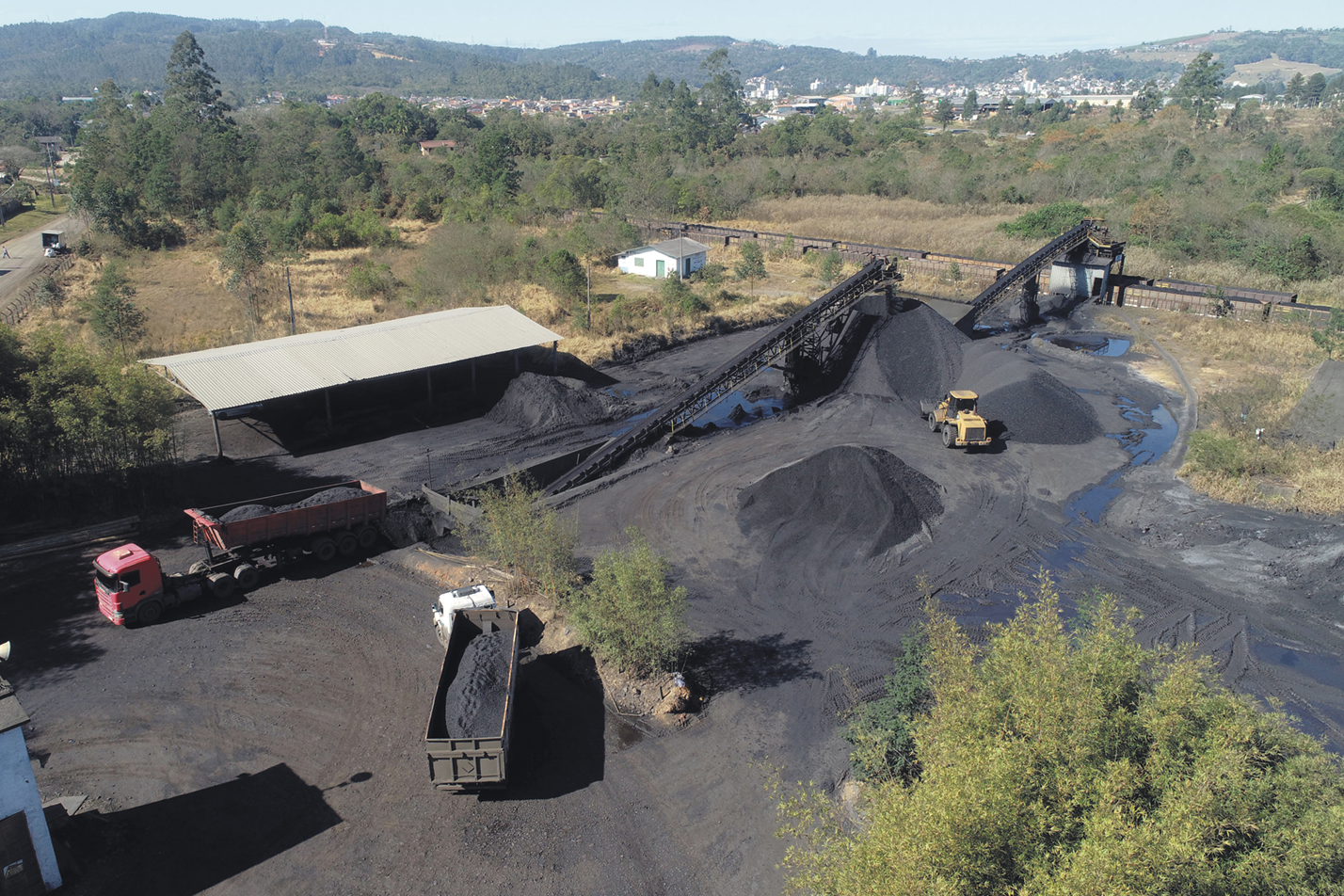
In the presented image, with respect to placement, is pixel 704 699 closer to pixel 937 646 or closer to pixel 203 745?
pixel 937 646

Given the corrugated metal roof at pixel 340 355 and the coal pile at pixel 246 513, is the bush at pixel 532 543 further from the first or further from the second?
the corrugated metal roof at pixel 340 355

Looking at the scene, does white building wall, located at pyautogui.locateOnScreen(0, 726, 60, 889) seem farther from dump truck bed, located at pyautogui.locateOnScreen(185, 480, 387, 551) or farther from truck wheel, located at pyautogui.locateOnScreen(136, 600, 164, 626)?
dump truck bed, located at pyautogui.locateOnScreen(185, 480, 387, 551)

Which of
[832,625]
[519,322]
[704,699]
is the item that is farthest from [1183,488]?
[519,322]

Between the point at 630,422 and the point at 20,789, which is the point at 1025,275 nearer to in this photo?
the point at 630,422

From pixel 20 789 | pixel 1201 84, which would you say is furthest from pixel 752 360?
pixel 1201 84

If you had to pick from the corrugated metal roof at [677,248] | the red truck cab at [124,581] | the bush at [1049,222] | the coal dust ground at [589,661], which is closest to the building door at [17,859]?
the coal dust ground at [589,661]
